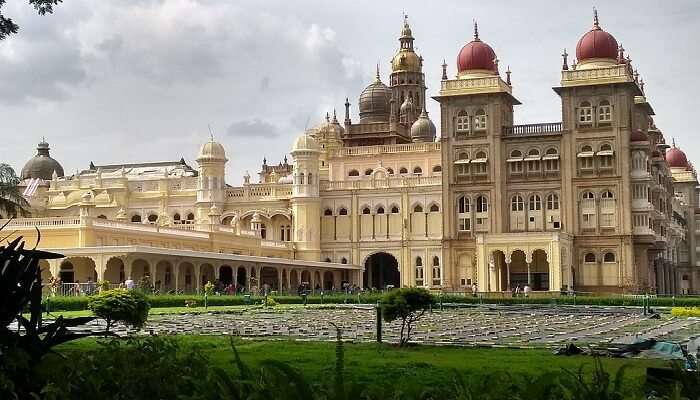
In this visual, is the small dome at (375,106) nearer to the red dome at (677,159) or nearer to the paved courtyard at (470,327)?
the red dome at (677,159)

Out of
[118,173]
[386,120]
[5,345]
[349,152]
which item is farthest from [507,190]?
[5,345]

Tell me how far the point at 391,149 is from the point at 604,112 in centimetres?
1706

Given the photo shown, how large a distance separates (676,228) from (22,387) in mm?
66338

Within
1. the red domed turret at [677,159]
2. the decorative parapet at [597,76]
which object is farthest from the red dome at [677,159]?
the decorative parapet at [597,76]

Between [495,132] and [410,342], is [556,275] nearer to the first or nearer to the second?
[495,132]

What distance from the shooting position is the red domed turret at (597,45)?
2208 inches

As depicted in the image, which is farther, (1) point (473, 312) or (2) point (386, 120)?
(2) point (386, 120)

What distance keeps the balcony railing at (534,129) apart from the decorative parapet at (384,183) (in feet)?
19.9

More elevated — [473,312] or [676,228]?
[676,228]

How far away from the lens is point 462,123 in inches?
2313

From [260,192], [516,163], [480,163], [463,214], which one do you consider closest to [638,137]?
[516,163]

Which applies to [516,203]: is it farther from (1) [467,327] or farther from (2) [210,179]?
(1) [467,327]

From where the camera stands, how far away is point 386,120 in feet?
255

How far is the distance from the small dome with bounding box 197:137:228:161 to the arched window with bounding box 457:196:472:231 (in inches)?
678
